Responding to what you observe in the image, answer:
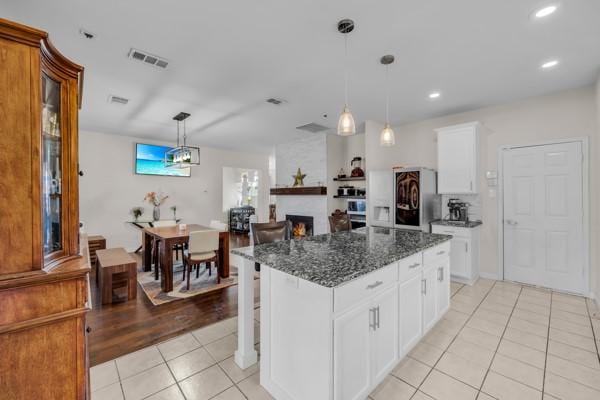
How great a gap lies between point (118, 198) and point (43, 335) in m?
5.70

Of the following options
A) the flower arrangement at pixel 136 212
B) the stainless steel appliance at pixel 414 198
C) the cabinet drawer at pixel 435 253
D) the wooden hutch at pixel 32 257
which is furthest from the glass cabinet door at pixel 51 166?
the flower arrangement at pixel 136 212

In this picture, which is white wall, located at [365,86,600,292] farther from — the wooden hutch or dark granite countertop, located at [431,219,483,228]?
the wooden hutch

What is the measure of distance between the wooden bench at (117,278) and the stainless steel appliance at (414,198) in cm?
383

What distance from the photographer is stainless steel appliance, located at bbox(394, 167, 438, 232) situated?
3992 mm

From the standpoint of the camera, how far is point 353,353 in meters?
1.48

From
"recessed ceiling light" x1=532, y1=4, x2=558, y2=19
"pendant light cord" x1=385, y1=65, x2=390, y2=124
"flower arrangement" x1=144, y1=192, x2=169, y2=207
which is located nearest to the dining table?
"flower arrangement" x1=144, y1=192, x2=169, y2=207

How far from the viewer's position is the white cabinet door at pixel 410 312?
6.29 feet

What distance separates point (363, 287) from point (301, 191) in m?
4.61

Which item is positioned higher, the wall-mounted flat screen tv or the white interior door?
the wall-mounted flat screen tv

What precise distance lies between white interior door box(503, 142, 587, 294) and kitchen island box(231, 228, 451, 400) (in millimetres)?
2574

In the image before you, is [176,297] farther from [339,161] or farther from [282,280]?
[339,161]

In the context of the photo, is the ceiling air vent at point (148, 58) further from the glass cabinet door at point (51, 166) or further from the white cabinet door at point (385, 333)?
the white cabinet door at point (385, 333)

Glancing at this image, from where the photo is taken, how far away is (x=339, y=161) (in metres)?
6.00

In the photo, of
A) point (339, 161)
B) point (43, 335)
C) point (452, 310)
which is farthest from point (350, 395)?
point (339, 161)
